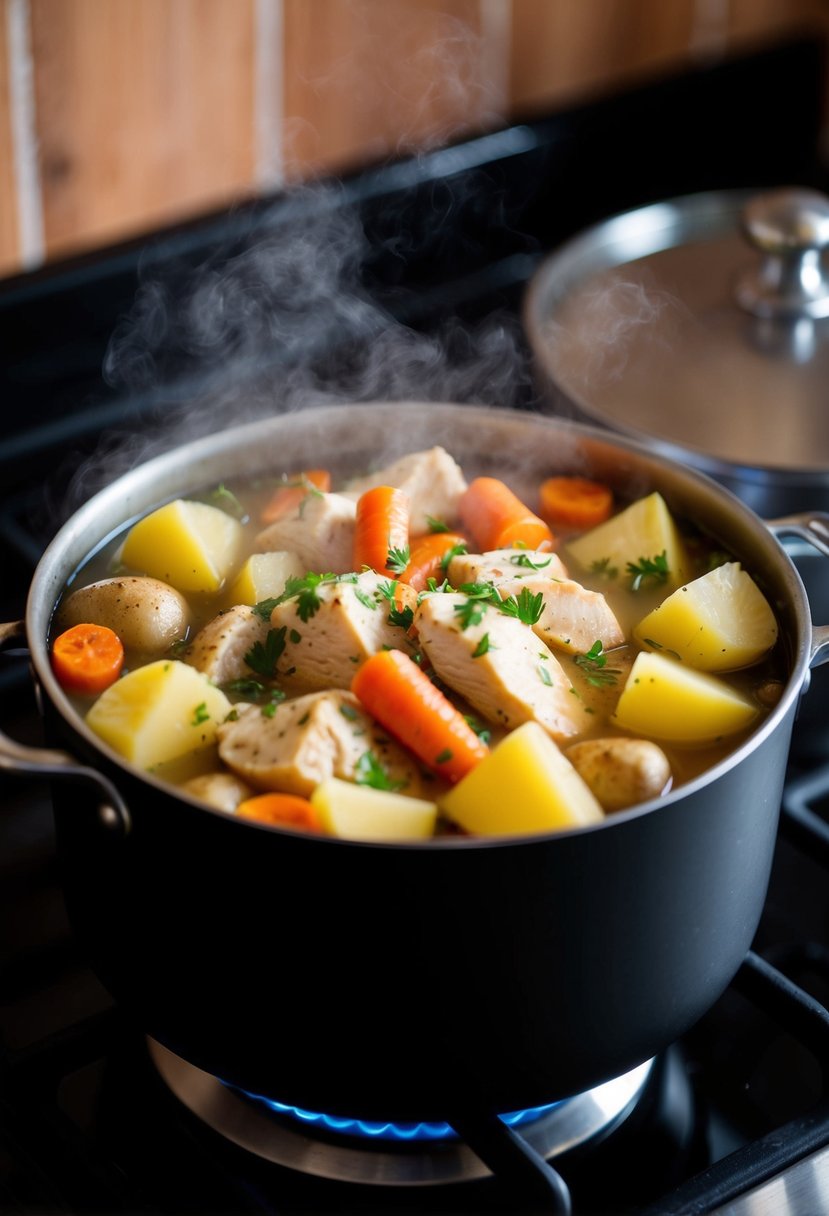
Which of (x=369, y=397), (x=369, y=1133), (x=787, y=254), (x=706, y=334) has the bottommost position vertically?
(x=369, y=1133)

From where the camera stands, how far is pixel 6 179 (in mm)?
1875

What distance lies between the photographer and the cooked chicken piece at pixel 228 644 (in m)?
1.26

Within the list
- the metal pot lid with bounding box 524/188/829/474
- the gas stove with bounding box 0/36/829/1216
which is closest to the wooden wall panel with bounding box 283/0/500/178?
the gas stove with bounding box 0/36/829/1216

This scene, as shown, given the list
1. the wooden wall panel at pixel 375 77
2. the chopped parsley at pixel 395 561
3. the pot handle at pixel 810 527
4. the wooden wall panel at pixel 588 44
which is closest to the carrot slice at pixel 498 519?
the chopped parsley at pixel 395 561

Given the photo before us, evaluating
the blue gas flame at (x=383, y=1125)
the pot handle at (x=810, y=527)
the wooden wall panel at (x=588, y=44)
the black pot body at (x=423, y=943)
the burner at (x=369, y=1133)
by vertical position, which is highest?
the wooden wall panel at (x=588, y=44)

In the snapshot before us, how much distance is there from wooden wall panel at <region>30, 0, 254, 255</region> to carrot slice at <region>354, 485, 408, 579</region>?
33.6 inches

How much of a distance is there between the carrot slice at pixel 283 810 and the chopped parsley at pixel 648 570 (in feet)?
1.66

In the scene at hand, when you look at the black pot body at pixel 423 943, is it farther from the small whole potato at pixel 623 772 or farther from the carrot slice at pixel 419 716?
the carrot slice at pixel 419 716

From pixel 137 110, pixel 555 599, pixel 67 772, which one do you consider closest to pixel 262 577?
pixel 555 599

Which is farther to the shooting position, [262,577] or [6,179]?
[6,179]

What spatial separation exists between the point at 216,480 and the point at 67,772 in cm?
58

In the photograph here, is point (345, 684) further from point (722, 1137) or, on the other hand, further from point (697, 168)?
point (697, 168)

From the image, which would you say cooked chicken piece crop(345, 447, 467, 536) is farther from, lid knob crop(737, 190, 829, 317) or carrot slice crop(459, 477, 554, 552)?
lid knob crop(737, 190, 829, 317)

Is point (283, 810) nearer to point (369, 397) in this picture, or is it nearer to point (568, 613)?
point (568, 613)
